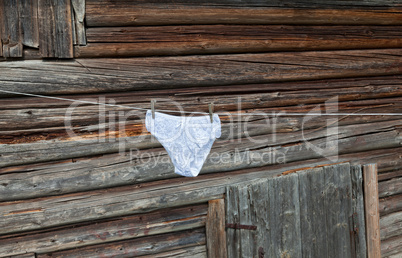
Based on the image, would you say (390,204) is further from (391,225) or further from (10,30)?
(10,30)

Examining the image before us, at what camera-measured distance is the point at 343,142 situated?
133 inches

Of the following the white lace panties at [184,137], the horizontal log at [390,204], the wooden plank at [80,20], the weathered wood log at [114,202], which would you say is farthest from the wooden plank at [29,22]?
the horizontal log at [390,204]

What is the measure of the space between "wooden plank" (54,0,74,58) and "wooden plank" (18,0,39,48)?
135mm

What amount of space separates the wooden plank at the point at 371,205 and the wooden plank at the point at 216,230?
1494 millimetres

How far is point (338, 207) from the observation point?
3.29m

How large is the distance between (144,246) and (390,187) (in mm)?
2597

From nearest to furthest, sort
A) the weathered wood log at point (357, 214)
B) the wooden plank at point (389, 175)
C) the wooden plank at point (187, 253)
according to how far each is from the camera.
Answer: the wooden plank at point (187, 253)
the weathered wood log at point (357, 214)
the wooden plank at point (389, 175)

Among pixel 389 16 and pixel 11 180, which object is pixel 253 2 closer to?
pixel 389 16

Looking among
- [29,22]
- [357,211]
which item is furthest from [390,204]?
[29,22]

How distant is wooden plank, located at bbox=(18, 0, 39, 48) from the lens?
2.46 metres

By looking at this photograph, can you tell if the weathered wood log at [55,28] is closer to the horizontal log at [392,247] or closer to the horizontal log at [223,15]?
the horizontal log at [223,15]

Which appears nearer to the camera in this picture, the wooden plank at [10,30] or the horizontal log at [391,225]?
the wooden plank at [10,30]

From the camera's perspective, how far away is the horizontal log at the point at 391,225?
3629mm

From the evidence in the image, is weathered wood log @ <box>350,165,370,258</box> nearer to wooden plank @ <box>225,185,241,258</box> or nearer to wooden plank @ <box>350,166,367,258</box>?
wooden plank @ <box>350,166,367,258</box>
